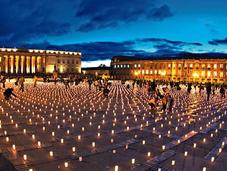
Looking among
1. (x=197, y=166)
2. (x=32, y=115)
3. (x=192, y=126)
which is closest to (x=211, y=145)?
(x=197, y=166)

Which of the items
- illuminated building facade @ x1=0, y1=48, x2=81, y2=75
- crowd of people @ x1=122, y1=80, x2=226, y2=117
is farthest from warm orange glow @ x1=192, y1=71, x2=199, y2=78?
crowd of people @ x1=122, y1=80, x2=226, y2=117

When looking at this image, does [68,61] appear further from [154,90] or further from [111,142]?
[111,142]

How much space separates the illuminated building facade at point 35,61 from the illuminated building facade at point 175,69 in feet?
62.5

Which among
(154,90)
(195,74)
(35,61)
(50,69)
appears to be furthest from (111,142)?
(50,69)

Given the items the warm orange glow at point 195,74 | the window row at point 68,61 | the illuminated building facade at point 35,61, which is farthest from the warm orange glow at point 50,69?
the warm orange glow at point 195,74

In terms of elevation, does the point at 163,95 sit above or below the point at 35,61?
below

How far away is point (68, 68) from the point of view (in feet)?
388

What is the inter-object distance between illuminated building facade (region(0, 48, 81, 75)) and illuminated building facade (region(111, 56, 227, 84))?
62.5 feet

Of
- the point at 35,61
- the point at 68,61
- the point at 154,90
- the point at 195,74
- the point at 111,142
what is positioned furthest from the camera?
the point at 68,61

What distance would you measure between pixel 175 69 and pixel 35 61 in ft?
161

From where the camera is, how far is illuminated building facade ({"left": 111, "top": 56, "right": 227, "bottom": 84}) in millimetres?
100312

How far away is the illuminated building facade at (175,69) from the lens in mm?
100312

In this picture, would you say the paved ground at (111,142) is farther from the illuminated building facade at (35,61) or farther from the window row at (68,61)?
the window row at (68,61)

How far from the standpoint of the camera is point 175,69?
110 m
